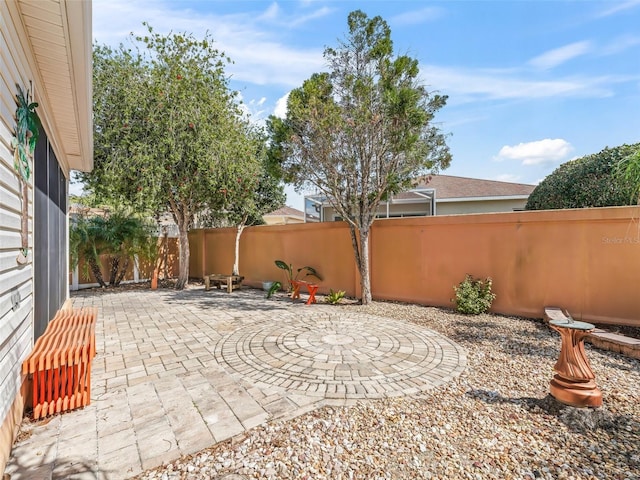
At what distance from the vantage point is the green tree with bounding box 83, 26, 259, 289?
27.2 ft

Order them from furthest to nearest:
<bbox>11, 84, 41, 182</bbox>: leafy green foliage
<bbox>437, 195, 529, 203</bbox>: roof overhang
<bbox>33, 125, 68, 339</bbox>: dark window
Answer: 1. <bbox>437, 195, 529, 203</bbox>: roof overhang
2. <bbox>33, 125, 68, 339</bbox>: dark window
3. <bbox>11, 84, 41, 182</bbox>: leafy green foliage

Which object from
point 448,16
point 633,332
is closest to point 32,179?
point 448,16

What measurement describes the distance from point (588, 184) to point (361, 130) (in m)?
5.17

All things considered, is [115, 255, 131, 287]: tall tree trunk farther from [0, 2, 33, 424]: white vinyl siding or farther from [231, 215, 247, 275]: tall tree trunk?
[0, 2, 33, 424]: white vinyl siding

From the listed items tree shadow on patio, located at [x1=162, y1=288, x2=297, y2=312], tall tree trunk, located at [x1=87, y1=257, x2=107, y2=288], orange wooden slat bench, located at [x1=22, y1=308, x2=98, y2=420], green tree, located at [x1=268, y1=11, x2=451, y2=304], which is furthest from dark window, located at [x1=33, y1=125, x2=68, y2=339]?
tall tree trunk, located at [x1=87, y1=257, x2=107, y2=288]

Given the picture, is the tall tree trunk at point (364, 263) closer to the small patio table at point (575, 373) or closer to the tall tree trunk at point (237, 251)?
the small patio table at point (575, 373)

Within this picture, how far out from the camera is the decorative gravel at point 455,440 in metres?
2.07

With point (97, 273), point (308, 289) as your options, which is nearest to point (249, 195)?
point (308, 289)

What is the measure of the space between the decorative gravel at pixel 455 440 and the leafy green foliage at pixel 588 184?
4.44 metres

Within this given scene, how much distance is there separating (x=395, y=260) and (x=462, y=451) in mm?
5546

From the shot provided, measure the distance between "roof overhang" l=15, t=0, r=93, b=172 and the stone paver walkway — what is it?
3260 millimetres

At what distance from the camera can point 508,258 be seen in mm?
6277

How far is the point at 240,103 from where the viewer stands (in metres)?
10.3

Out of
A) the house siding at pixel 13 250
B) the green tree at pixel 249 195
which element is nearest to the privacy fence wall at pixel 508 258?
the green tree at pixel 249 195
